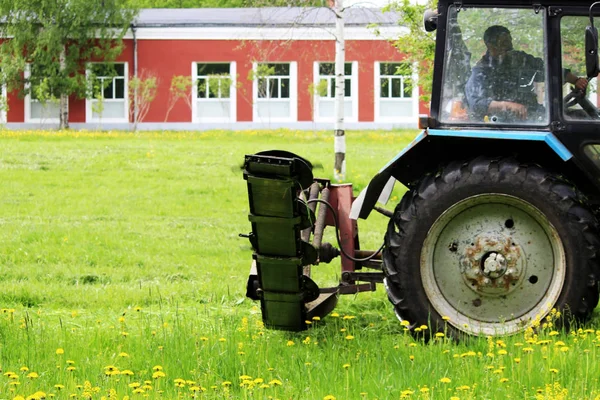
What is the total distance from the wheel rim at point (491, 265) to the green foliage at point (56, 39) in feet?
120

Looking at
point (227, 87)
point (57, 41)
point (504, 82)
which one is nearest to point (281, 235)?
point (504, 82)

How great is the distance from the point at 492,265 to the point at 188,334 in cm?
200

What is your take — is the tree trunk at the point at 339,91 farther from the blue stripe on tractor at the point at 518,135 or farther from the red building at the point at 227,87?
the red building at the point at 227,87

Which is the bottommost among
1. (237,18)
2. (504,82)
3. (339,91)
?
(504,82)

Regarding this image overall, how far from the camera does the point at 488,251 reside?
6.58 m

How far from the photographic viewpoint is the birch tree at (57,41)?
137 ft

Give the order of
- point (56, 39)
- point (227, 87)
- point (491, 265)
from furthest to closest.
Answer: point (227, 87), point (56, 39), point (491, 265)

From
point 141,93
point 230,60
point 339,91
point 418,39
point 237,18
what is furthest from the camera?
point 237,18

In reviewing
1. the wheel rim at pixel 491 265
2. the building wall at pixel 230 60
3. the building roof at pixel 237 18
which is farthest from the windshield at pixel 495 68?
the building wall at pixel 230 60

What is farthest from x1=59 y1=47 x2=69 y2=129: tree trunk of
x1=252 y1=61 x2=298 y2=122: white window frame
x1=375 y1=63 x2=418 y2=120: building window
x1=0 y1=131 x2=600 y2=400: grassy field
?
x1=0 y1=131 x2=600 y2=400: grassy field

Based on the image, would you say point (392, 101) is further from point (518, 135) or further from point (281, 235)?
point (281, 235)

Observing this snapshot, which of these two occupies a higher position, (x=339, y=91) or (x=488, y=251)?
(x=339, y=91)

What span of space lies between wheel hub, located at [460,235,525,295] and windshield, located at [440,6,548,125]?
79 centimetres

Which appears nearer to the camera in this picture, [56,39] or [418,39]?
[418,39]
